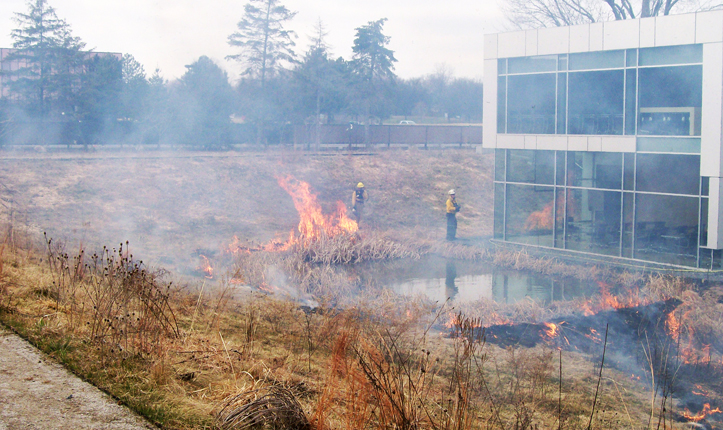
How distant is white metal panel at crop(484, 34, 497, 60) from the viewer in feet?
65.1

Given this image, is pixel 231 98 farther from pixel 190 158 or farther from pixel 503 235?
pixel 503 235

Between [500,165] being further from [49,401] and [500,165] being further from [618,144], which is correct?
[49,401]

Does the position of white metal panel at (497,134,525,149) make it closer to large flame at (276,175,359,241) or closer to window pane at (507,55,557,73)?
Result: window pane at (507,55,557,73)

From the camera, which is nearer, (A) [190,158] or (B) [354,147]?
(A) [190,158]

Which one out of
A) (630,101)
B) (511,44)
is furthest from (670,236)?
(511,44)

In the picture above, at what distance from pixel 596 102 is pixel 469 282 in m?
8.67

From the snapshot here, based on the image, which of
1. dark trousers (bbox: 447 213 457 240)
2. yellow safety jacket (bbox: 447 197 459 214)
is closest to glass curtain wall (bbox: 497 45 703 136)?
yellow safety jacket (bbox: 447 197 459 214)

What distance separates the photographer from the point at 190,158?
1150 inches

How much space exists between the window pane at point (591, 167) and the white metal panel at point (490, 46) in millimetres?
4356

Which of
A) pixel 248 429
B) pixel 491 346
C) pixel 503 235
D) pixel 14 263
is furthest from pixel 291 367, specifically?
pixel 503 235

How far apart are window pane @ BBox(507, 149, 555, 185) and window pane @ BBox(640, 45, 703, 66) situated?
12.6 feet

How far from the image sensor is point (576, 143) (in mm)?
18000

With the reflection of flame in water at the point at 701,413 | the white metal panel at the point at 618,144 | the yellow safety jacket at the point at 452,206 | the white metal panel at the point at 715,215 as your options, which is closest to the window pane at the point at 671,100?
the white metal panel at the point at 618,144

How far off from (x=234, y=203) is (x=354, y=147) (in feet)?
53.3
